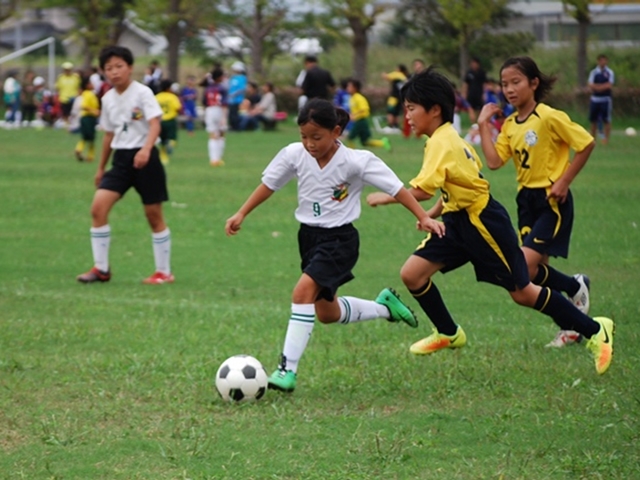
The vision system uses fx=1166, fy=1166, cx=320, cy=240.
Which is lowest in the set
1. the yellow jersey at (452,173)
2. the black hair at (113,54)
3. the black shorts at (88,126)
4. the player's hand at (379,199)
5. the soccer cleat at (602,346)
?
the soccer cleat at (602,346)

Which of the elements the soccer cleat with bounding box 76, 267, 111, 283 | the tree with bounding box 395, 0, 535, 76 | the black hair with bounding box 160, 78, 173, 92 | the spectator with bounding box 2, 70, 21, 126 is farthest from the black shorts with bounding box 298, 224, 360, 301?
the tree with bounding box 395, 0, 535, 76

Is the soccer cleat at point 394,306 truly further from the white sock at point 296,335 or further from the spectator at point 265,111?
the spectator at point 265,111

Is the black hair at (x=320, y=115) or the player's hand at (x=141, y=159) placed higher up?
the black hair at (x=320, y=115)

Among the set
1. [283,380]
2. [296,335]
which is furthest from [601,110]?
[283,380]

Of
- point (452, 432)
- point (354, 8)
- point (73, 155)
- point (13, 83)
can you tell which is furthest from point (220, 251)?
point (354, 8)

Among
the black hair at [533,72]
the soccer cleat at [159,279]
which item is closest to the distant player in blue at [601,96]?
the soccer cleat at [159,279]

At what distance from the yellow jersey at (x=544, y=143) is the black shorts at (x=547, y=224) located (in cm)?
8

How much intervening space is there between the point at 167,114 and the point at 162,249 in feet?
40.1

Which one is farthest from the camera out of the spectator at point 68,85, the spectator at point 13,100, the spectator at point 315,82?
the spectator at point 13,100

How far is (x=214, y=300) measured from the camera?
8891mm

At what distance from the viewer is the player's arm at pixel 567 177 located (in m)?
6.89

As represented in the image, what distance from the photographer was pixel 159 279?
32.0 feet

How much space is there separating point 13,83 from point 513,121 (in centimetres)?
3045

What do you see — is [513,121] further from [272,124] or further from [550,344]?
[272,124]
